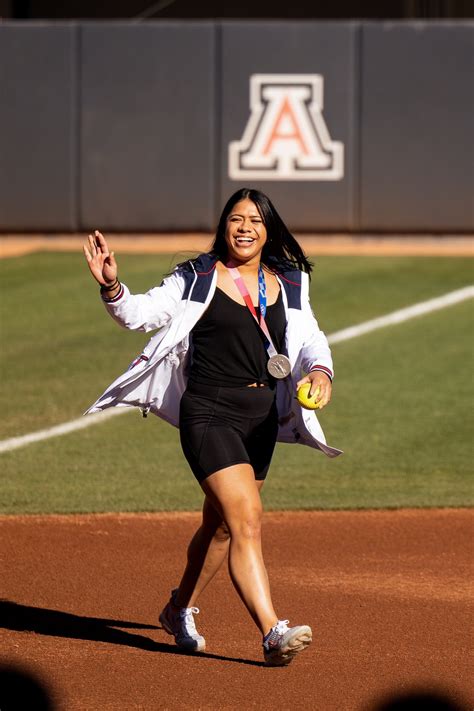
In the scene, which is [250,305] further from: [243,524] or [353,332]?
[353,332]

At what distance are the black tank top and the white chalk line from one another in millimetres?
5066

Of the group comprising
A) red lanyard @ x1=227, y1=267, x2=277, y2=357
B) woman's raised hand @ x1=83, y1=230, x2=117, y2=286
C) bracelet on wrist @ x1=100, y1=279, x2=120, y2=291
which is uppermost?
woman's raised hand @ x1=83, y1=230, x2=117, y2=286

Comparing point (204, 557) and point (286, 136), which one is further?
point (286, 136)

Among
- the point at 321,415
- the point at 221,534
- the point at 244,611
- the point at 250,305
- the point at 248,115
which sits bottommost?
the point at 321,415

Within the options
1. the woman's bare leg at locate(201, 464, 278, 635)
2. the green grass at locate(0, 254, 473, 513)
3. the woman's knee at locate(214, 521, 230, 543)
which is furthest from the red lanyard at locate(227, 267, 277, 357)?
the green grass at locate(0, 254, 473, 513)

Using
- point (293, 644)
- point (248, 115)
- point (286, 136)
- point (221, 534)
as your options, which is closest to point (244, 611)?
point (221, 534)

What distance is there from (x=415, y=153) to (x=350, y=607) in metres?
11.2

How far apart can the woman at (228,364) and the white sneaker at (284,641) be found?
12cm

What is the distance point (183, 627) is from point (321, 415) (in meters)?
5.72

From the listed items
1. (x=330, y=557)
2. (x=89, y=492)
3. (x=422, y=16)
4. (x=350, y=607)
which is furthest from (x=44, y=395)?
(x=422, y=16)

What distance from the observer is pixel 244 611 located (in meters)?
6.57

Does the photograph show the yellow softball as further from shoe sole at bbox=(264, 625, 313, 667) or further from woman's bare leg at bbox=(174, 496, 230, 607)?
shoe sole at bbox=(264, 625, 313, 667)

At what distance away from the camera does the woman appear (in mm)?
5402

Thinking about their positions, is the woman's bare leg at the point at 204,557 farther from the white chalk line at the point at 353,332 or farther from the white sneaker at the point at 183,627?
the white chalk line at the point at 353,332
